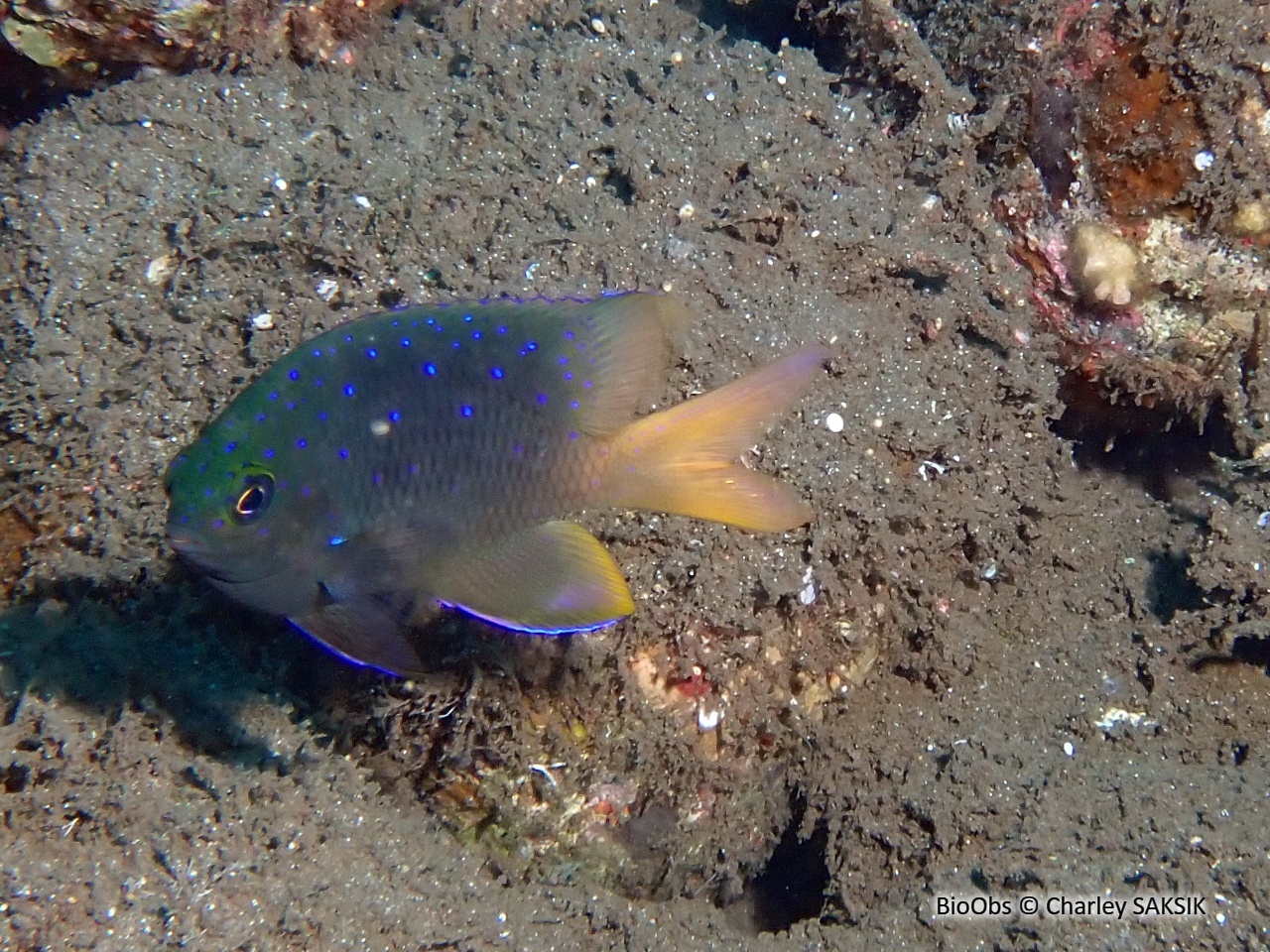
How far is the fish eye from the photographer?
73.9 inches

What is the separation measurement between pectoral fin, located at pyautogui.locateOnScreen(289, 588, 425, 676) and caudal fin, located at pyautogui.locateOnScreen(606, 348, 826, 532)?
67 centimetres

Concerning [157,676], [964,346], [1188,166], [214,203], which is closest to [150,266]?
[214,203]

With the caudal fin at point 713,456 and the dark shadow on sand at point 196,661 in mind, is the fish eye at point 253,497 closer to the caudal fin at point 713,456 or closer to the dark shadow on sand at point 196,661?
the caudal fin at point 713,456

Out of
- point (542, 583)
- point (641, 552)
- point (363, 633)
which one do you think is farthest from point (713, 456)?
point (641, 552)

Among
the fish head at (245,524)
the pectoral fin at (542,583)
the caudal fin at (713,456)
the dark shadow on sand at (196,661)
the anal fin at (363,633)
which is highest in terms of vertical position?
the caudal fin at (713,456)

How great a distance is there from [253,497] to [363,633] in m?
0.43

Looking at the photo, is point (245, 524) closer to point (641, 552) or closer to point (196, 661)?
point (641, 552)

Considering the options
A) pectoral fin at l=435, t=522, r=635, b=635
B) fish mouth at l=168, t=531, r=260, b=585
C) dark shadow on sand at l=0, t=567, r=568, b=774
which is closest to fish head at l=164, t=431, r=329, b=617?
fish mouth at l=168, t=531, r=260, b=585

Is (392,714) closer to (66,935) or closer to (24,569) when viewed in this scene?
(66,935)

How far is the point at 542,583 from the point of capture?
194 centimetres

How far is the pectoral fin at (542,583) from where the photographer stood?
1.86 meters

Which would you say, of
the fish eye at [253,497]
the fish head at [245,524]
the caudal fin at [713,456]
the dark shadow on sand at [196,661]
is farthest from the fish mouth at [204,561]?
the dark shadow on sand at [196,661]

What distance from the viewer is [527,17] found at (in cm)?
394

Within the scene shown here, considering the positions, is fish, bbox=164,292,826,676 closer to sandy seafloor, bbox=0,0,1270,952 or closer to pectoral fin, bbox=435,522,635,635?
pectoral fin, bbox=435,522,635,635
